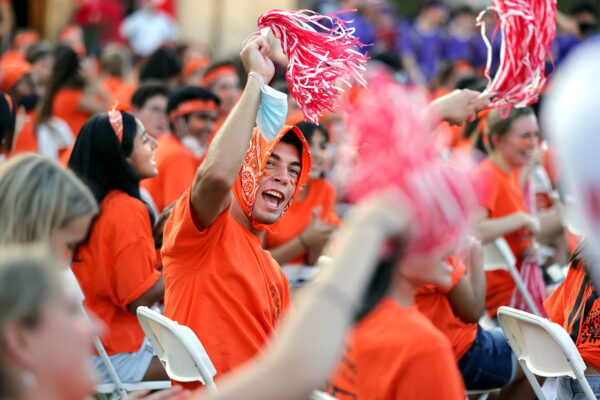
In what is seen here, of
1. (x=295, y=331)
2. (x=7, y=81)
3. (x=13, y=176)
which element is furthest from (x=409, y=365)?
(x=7, y=81)

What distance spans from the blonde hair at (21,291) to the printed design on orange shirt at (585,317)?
214 cm

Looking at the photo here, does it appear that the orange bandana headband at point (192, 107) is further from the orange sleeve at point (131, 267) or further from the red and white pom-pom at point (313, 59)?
the red and white pom-pom at point (313, 59)

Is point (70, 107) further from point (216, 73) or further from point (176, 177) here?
point (176, 177)

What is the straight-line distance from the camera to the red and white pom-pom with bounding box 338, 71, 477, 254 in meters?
1.44

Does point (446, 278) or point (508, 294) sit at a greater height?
point (446, 278)

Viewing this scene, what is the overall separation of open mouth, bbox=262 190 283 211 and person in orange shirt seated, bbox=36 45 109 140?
14.4 ft

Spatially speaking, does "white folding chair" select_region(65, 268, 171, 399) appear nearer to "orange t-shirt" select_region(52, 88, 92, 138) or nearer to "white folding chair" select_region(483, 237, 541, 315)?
"white folding chair" select_region(483, 237, 541, 315)

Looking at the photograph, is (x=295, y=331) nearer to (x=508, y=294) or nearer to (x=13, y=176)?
(x=13, y=176)

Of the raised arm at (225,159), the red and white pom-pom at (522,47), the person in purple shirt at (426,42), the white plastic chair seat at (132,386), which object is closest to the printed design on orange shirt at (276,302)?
the raised arm at (225,159)

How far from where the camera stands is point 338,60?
8.66 feet

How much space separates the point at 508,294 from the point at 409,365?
2725 mm

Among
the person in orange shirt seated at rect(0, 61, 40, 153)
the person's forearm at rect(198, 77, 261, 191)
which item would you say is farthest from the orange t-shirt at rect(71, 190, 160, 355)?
the person in orange shirt seated at rect(0, 61, 40, 153)

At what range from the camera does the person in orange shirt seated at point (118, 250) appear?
3379mm

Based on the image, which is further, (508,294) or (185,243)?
(508,294)
